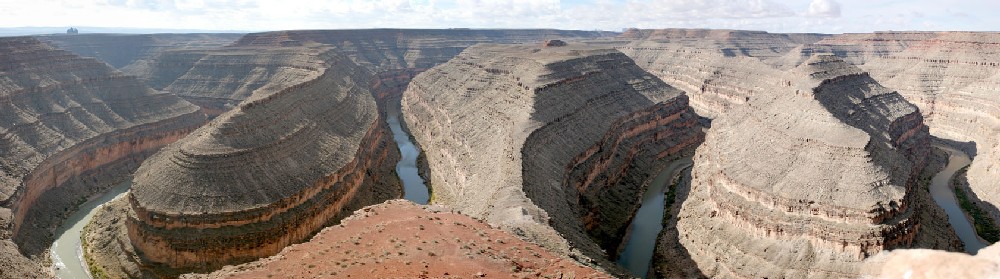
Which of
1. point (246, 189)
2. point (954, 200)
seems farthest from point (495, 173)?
point (954, 200)

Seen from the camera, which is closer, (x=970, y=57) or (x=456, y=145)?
(x=456, y=145)

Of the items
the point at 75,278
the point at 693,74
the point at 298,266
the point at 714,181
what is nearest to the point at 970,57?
the point at 693,74

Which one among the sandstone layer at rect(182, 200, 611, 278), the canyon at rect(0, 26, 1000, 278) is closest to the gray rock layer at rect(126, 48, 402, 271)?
the canyon at rect(0, 26, 1000, 278)

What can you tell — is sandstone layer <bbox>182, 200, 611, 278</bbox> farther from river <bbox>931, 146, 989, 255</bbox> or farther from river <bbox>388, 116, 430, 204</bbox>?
river <bbox>931, 146, 989, 255</bbox>

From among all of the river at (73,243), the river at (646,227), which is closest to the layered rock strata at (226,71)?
the river at (73,243)

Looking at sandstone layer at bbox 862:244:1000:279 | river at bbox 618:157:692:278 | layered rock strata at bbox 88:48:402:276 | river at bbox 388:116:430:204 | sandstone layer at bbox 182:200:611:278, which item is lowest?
river at bbox 618:157:692:278

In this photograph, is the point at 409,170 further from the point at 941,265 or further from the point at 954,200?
the point at 941,265

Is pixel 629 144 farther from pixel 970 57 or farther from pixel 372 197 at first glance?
pixel 970 57
